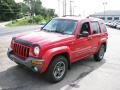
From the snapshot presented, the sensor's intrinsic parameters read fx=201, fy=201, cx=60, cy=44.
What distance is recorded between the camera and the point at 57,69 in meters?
5.97

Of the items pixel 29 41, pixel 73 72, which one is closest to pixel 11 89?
pixel 29 41

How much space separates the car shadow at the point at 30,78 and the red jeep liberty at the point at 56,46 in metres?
0.26

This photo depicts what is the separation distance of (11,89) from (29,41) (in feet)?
4.68

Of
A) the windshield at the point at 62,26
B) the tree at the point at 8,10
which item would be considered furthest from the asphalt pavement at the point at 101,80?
the tree at the point at 8,10

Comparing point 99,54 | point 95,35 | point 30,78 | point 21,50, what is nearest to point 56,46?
point 21,50

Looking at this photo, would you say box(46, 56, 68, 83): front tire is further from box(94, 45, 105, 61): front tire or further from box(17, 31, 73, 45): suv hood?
box(94, 45, 105, 61): front tire

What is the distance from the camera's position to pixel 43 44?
5.50 metres

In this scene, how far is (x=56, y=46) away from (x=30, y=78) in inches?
52.2

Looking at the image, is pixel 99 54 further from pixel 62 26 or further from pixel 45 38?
pixel 45 38

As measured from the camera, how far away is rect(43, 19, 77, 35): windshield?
675 centimetres

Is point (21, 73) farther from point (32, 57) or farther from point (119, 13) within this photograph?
point (119, 13)

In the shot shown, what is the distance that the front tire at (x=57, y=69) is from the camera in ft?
18.7

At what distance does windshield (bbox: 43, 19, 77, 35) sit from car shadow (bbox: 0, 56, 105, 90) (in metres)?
1.46

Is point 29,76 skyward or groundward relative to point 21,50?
groundward
